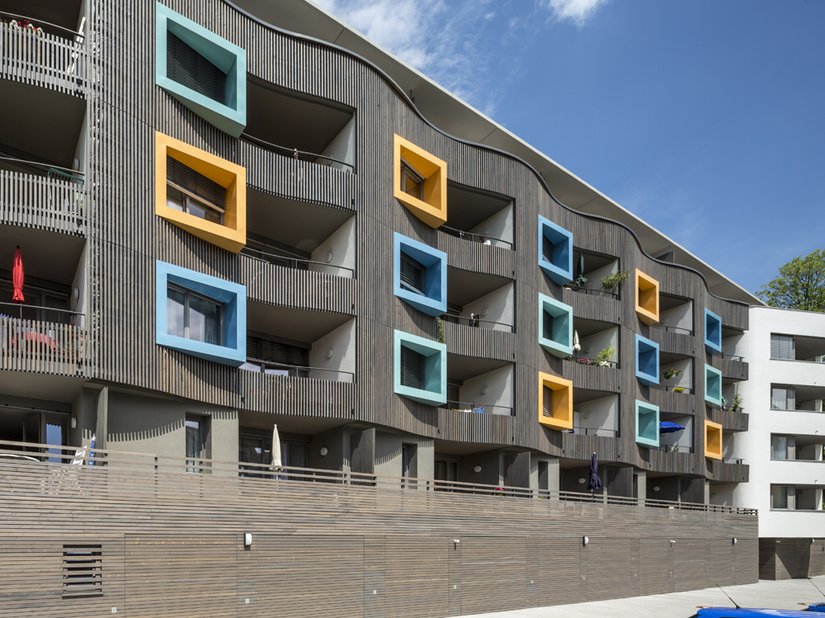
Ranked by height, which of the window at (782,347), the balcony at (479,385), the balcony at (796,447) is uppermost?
the window at (782,347)

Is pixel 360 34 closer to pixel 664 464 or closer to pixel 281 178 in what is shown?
pixel 281 178

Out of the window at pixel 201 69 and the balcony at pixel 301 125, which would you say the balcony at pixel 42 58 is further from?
the balcony at pixel 301 125

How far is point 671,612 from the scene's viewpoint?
30047 millimetres

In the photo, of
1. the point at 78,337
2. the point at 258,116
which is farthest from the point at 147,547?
the point at 258,116

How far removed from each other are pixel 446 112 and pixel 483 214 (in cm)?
460

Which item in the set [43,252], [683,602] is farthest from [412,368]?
[683,602]

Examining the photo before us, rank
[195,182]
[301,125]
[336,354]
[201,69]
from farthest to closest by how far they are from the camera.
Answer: [301,125] < [336,354] < [201,69] < [195,182]

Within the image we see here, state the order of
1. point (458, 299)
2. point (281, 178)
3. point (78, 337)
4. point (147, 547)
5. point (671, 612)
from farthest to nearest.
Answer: point (458, 299) → point (671, 612) → point (281, 178) → point (78, 337) → point (147, 547)

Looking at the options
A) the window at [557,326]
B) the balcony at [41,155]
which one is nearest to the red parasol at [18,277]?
the balcony at [41,155]

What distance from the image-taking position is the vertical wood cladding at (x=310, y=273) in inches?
845

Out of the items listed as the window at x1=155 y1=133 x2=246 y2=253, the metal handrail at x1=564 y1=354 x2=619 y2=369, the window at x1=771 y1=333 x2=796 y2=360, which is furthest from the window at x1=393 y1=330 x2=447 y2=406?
the window at x1=771 y1=333 x2=796 y2=360

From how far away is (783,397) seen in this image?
55.5 metres

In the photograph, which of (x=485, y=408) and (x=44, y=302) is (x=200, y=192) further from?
(x=485, y=408)

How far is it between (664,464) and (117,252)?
32.6m
